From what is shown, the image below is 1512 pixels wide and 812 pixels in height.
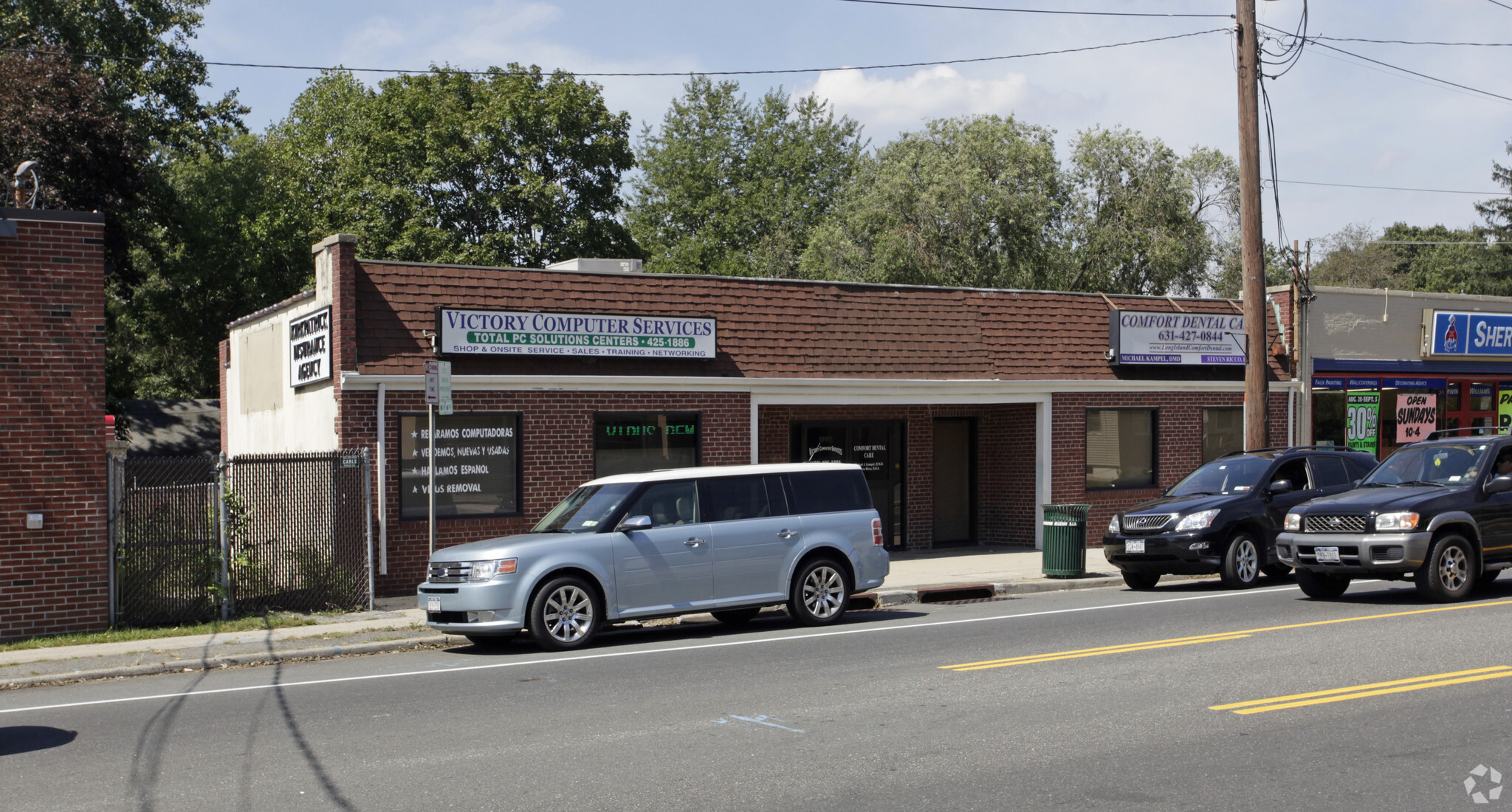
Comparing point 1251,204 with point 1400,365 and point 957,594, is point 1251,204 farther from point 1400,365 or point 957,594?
point 1400,365

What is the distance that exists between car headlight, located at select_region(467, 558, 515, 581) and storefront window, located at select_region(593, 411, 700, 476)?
5.64m

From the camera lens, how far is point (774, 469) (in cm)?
1312

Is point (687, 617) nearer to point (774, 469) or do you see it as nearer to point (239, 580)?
point (774, 469)

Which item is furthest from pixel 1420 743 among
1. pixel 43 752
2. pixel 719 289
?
pixel 719 289

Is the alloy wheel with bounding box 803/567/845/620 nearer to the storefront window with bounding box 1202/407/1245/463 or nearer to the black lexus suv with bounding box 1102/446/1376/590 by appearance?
the black lexus suv with bounding box 1102/446/1376/590

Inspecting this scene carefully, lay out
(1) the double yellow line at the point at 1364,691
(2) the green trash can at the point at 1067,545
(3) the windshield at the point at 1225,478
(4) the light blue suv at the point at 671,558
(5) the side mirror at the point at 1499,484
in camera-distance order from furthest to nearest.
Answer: (2) the green trash can at the point at 1067,545
(3) the windshield at the point at 1225,478
(5) the side mirror at the point at 1499,484
(4) the light blue suv at the point at 671,558
(1) the double yellow line at the point at 1364,691

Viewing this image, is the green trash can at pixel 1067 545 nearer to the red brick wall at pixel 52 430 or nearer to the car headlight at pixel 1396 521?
the car headlight at pixel 1396 521

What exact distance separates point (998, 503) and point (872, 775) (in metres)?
15.7

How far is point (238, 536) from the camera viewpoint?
554 inches

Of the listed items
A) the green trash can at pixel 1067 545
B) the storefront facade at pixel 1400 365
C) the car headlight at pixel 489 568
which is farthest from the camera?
the storefront facade at pixel 1400 365

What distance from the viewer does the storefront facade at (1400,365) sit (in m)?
23.7

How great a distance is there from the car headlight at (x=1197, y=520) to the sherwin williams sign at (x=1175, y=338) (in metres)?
6.50

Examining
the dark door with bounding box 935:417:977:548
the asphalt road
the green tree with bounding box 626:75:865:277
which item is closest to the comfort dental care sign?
the asphalt road

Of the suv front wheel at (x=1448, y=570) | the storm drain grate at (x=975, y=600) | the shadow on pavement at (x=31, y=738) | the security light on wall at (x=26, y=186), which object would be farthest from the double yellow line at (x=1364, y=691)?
the security light on wall at (x=26, y=186)
